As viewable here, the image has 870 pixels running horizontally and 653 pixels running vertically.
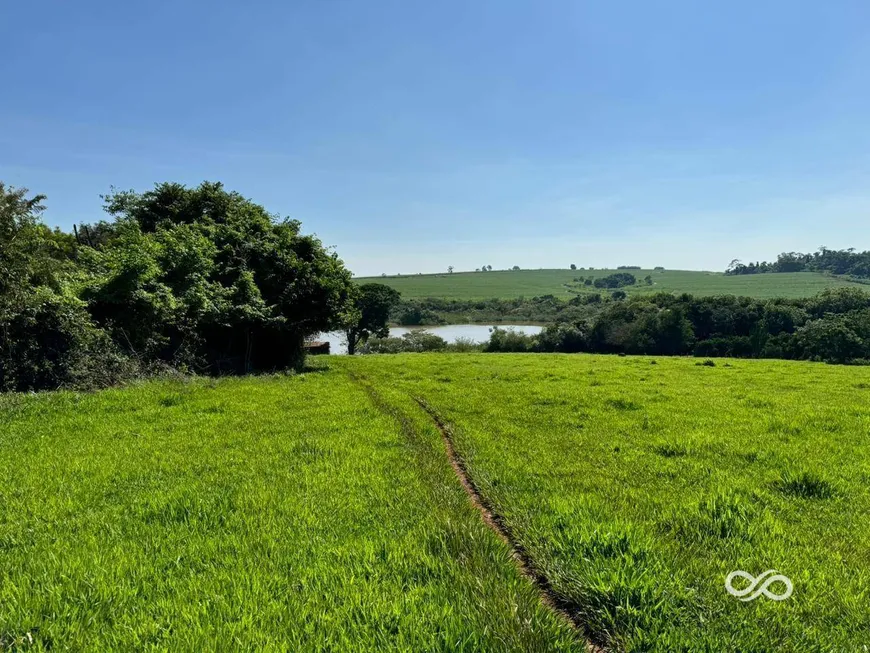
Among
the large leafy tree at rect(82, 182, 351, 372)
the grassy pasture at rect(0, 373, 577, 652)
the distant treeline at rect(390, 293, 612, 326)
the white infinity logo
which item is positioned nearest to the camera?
the grassy pasture at rect(0, 373, 577, 652)

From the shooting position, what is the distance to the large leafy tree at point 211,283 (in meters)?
16.8

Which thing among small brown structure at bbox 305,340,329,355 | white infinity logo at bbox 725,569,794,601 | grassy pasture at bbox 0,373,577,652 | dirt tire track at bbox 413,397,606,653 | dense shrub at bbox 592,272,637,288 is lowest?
small brown structure at bbox 305,340,329,355

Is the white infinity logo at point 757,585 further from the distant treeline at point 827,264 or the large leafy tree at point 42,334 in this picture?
the distant treeline at point 827,264

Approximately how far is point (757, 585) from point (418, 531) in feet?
11.0

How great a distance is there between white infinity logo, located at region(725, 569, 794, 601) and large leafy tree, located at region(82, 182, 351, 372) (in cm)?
1801

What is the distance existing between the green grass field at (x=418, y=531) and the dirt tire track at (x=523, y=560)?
2.1 inches

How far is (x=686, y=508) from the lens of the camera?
5.89 meters

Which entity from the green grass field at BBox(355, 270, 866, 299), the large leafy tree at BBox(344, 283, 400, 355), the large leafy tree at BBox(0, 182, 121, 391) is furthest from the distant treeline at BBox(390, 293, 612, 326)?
the large leafy tree at BBox(0, 182, 121, 391)

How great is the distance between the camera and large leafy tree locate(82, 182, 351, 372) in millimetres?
16766

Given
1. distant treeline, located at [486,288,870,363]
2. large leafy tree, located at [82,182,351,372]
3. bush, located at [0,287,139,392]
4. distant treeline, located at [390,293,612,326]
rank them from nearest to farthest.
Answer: bush, located at [0,287,139,392], large leafy tree, located at [82,182,351,372], distant treeline, located at [486,288,870,363], distant treeline, located at [390,293,612,326]

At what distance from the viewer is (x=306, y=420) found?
11.6m

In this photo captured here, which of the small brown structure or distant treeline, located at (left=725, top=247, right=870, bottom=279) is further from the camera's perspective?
distant treeline, located at (left=725, top=247, right=870, bottom=279)

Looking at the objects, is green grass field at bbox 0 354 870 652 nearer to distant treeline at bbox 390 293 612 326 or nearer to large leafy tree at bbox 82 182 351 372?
large leafy tree at bbox 82 182 351 372

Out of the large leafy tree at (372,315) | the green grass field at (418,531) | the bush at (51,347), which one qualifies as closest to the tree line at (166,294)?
the bush at (51,347)
